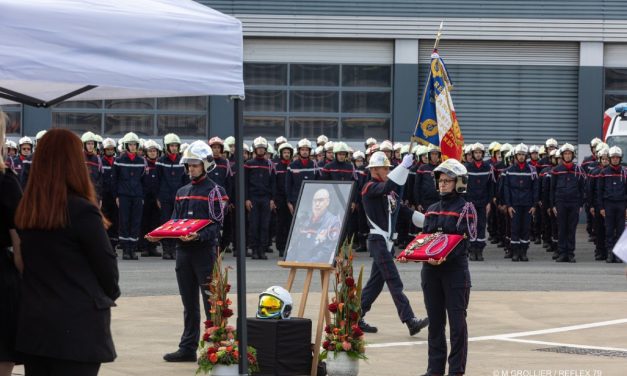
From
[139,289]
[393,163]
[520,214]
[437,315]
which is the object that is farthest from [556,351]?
[393,163]

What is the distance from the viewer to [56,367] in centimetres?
674

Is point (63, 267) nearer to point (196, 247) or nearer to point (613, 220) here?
point (196, 247)

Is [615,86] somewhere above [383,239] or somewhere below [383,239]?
above

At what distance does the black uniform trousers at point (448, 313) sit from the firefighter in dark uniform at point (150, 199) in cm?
1418

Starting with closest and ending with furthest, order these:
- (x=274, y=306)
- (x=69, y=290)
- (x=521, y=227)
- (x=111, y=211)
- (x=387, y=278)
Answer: (x=69, y=290), (x=274, y=306), (x=387, y=278), (x=521, y=227), (x=111, y=211)

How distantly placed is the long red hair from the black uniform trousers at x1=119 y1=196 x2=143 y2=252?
56.1 feet

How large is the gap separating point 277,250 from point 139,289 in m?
8.79

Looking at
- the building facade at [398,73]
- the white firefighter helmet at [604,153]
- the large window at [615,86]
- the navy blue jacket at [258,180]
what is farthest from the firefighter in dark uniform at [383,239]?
the large window at [615,86]

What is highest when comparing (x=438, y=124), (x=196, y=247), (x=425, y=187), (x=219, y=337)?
(x=438, y=124)

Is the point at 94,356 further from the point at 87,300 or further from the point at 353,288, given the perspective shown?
the point at 353,288

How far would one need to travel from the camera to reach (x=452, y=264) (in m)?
11.0

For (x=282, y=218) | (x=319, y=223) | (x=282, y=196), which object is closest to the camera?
(x=319, y=223)

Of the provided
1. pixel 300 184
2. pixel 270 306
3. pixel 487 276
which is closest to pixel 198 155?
pixel 270 306

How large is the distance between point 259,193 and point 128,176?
2.53 metres
